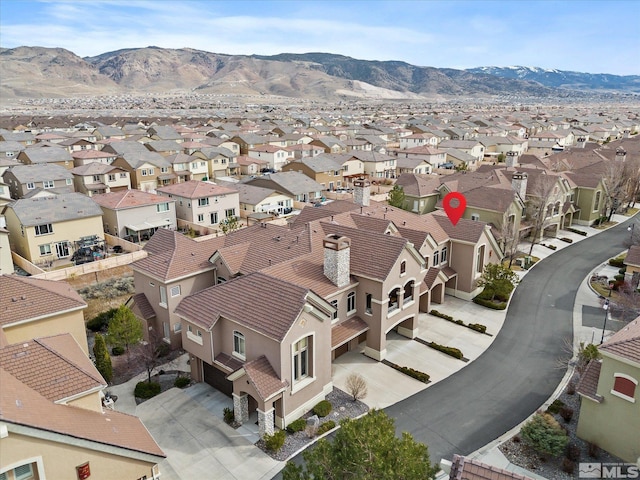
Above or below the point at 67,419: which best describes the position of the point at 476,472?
below

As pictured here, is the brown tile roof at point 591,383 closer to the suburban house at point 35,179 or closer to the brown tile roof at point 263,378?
the brown tile roof at point 263,378

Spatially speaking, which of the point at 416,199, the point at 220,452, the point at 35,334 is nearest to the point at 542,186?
the point at 416,199

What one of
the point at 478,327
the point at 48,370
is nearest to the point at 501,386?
the point at 478,327

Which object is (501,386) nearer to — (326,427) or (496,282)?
(326,427)

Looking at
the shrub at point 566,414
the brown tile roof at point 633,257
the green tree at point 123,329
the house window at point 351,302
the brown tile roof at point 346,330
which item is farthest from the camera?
the brown tile roof at point 633,257

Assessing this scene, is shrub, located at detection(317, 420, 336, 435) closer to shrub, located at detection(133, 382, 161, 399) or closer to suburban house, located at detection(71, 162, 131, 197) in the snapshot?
shrub, located at detection(133, 382, 161, 399)

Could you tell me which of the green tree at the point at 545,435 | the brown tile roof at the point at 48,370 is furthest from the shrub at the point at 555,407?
the brown tile roof at the point at 48,370

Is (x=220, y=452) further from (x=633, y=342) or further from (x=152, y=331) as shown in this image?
(x=633, y=342)
